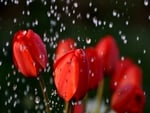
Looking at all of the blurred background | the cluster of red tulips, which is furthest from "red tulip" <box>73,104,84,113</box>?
the blurred background

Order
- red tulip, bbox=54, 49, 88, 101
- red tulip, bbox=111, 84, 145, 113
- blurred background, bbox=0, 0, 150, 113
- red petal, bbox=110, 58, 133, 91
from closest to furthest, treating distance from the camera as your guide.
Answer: red tulip, bbox=54, 49, 88, 101 < red tulip, bbox=111, 84, 145, 113 < red petal, bbox=110, 58, 133, 91 < blurred background, bbox=0, 0, 150, 113

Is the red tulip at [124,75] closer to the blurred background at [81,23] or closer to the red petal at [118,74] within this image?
the red petal at [118,74]

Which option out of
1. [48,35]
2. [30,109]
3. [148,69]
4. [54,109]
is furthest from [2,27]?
[54,109]

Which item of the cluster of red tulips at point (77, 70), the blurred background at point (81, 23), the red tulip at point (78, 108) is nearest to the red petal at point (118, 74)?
the cluster of red tulips at point (77, 70)

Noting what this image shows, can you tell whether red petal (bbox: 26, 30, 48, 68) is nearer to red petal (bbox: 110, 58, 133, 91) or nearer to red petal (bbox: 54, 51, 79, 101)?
red petal (bbox: 54, 51, 79, 101)

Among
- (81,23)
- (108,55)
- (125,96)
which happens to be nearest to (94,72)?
(125,96)
